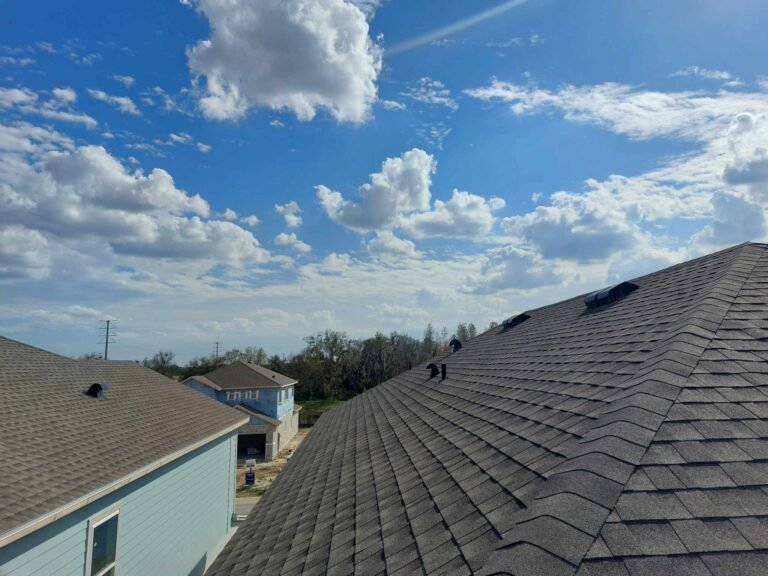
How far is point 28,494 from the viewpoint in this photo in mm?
8219

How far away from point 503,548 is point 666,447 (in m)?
1.35

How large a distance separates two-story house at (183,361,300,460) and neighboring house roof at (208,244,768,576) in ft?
107

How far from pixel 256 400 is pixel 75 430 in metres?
34.0

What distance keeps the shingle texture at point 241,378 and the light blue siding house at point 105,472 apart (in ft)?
84.4

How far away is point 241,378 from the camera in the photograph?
46000mm

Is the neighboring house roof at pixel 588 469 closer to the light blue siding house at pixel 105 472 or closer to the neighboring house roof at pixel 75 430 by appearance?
the light blue siding house at pixel 105 472

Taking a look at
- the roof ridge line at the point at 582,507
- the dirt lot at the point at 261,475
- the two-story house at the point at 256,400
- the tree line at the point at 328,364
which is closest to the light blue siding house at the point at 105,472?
the roof ridge line at the point at 582,507

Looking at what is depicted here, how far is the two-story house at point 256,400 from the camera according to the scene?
3966cm

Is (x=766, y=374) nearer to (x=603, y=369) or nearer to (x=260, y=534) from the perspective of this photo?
(x=603, y=369)

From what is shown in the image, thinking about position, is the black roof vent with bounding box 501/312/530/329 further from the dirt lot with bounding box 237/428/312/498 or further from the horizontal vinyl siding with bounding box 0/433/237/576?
the dirt lot with bounding box 237/428/312/498

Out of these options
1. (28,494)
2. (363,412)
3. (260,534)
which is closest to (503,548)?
(260,534)

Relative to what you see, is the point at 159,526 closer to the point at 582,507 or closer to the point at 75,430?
the point at 75,430

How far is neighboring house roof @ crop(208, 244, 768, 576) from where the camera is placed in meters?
2.45

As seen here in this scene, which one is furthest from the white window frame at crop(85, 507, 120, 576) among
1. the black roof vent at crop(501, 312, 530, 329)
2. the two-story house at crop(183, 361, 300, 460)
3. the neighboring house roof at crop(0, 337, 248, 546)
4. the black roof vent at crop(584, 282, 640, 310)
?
the two-story house at crop(183, 361, 300, 460)
